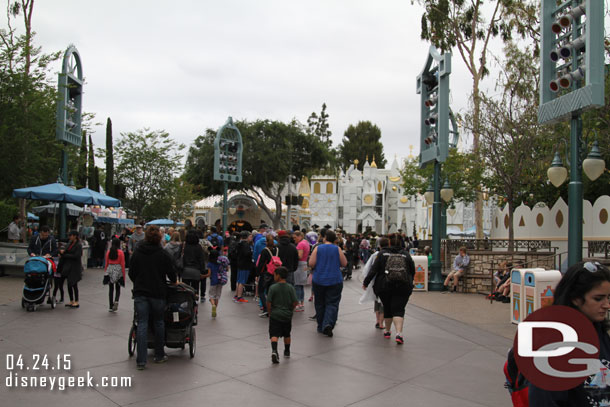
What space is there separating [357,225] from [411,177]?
28888mm

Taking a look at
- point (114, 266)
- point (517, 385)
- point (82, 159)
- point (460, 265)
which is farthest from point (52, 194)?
point (517, 385)

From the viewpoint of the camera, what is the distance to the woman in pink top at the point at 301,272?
12.4m

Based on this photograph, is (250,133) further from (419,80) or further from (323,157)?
(419,80)

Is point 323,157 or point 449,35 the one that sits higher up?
point 449,35

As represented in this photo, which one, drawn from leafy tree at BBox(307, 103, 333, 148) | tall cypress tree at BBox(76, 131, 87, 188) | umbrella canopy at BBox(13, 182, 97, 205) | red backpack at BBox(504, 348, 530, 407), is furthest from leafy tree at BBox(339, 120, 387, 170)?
red backpack at BBox(504, 348, 530, 407)

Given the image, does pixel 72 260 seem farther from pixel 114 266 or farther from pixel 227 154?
pixel 227 154

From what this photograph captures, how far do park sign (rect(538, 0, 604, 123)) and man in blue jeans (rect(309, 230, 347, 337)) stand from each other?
4660 millimetres

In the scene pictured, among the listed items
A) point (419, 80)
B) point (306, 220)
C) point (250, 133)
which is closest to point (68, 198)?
point (419, 80)

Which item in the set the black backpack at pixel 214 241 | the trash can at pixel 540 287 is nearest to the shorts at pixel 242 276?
the black backpack at pixel 214 241

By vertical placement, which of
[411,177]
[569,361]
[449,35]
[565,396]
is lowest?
[565,396]

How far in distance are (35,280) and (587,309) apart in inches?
412

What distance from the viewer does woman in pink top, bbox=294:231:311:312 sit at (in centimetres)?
1235

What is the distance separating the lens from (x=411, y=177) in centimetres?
4169

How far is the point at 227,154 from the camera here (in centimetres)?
2570
